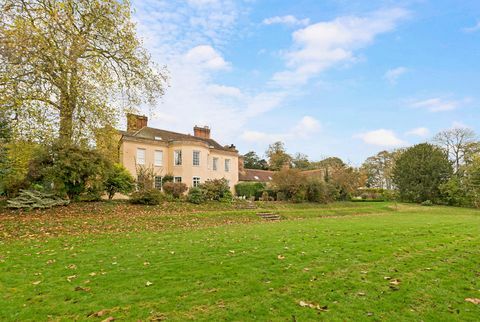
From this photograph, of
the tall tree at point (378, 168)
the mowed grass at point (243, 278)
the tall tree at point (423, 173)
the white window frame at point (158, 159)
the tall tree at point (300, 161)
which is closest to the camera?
the mowed grass at point (243, 278)

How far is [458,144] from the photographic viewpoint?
39438 mm

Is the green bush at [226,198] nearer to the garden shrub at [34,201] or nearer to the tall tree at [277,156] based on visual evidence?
the garden shrub at [34,201]

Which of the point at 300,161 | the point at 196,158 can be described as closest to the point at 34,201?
the point at 196,158

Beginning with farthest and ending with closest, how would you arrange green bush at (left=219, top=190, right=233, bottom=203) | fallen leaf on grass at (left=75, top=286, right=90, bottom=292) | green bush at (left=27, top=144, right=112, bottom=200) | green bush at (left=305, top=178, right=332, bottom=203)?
1. green bush at (left=305, top=178, right=332, bottom=203)
2. green bush at (left=219, top=190, right=233, bottom=203)
3. green bush at (left=27, top=144, right=112, bottom=200)
4. fallen leaf on grass at (left=75, top=286, right=90, bottom=292)

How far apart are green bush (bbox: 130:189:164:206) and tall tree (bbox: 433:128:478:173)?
3909cm

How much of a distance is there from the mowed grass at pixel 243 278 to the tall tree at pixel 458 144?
3718 cm

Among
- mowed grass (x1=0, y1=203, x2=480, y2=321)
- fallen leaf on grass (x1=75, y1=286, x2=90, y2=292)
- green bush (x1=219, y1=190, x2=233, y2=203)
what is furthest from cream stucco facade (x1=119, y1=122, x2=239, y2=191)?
fallen leaf on grass (x1=75, y1=286, x2=90, y2=292)

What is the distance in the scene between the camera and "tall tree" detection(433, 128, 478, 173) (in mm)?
38125

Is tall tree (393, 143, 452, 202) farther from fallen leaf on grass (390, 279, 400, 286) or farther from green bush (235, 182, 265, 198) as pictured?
fallen leaf on grass (390, 279, 400, 286)

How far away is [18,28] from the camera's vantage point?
11.3 m

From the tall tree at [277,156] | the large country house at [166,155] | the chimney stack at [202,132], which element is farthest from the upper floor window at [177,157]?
the tall tree at [277,156]

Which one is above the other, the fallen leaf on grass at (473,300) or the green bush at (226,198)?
the green bush at (226,198)

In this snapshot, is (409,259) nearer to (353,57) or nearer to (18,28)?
(353,57)

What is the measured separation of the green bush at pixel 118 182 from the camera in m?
19.4
